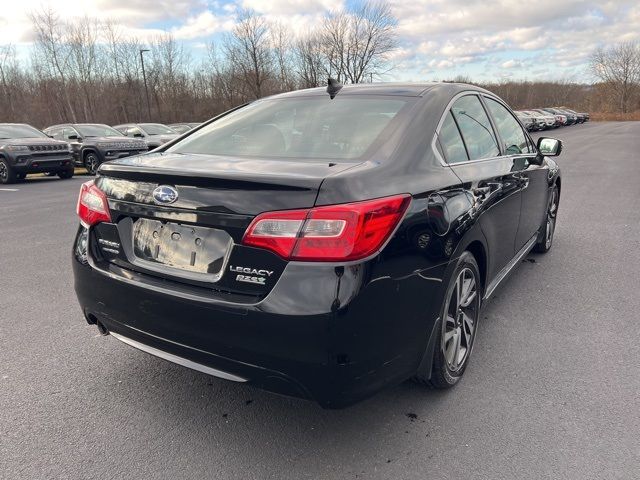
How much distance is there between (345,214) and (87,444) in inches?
66.0

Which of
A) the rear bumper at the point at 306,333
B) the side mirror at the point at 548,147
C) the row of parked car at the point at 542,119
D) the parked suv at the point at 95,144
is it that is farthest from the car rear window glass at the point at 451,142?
the row of parked car at the point at 542,119

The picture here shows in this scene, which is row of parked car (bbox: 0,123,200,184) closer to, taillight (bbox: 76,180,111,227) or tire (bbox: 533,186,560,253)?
tire (bbox: 533,186,560,253)

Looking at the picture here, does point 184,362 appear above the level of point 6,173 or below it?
below

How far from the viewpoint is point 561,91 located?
8138 cm

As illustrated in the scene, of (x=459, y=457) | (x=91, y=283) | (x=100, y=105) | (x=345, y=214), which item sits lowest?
(x=459, y=457)

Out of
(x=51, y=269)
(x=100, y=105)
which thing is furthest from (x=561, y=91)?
(x=51, y=269)

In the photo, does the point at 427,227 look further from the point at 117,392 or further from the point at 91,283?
the point at 117,392

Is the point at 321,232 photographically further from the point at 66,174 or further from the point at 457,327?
the point at 66,174

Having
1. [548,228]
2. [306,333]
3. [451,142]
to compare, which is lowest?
[548,228]

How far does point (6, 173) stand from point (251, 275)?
13.9 m

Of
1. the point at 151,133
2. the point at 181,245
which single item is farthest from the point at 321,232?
the point at 151,133

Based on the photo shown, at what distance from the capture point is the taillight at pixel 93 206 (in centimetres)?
248

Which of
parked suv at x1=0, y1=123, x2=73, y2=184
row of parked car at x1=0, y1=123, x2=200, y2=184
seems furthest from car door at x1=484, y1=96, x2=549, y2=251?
parked suv at x1=0, y1=123, x2=73, y2=184

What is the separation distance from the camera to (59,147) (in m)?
13.5
